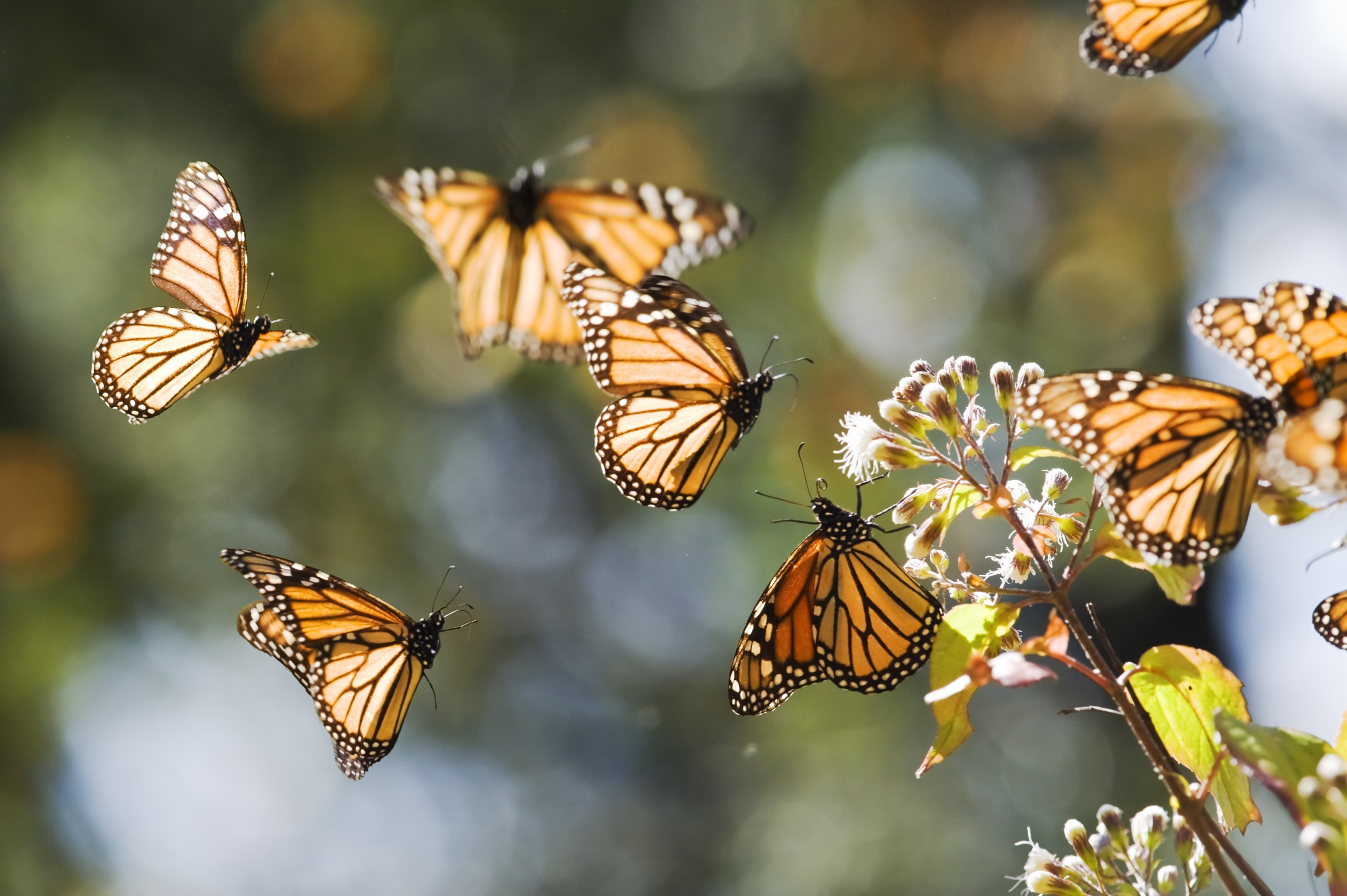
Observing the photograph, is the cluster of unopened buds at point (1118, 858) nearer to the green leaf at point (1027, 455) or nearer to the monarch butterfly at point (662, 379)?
the green leaf at point (1027, 455)

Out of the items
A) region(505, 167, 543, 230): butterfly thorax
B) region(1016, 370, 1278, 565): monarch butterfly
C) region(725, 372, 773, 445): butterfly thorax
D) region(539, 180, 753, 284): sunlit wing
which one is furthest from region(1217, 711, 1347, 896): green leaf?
region(505, 167, 543, 230): butterfly thorax

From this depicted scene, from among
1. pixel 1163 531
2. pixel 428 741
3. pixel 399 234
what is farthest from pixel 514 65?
pixel 1163 531

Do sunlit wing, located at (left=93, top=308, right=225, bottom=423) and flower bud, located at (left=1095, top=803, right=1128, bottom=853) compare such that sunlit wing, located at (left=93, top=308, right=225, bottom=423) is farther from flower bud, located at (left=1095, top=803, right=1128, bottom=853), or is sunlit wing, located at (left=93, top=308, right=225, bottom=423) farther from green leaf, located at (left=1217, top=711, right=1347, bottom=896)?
green leaf, located at (left=1217, top=711, right=1347, bottom=896)

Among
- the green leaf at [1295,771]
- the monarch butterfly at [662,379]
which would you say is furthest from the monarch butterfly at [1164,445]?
the monarch butterfly at [662,379]

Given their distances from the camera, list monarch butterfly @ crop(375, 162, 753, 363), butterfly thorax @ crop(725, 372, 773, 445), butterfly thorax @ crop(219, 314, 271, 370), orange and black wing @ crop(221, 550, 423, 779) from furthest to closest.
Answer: monarch butterfly @ crop(375, 162, 753, 363) → butterfly thorax @ crop(725, 372, 773, 445) → orange and black wing @ crop(221, 550, 423, 779) → butterfly thorax @ crop(219, 314, 271, 370)

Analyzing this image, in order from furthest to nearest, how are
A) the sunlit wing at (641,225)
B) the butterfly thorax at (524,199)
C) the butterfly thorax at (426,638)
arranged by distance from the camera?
1. the butterfly thorax at (524,199)
2. the sunlit wing at (641,225)
3. the butterfly thorax at (426,638)

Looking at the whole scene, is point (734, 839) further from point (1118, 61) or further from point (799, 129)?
point (1118, 61)
